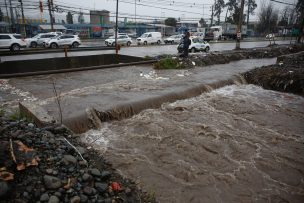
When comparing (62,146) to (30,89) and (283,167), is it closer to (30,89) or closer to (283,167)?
(283,167)

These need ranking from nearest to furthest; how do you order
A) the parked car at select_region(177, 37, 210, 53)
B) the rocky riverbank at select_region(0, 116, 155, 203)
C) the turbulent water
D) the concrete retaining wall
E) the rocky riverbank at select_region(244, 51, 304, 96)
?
the rocky riverbank at select_region(0, 116, 155, 203), the turbulent water, the rocky riverbank at select_region(244, 51, 304, 96), the concrete retaining wall, the parked car at select_region(177, 37, 210, 53)

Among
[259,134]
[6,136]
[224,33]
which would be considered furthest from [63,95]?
[224,33]

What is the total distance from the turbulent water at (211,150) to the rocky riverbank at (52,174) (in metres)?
1.17

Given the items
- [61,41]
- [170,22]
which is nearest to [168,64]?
[61,41]

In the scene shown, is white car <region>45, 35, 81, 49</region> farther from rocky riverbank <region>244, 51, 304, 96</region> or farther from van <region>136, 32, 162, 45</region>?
rocky riverbank <region>244, 51, 304, 96</region>

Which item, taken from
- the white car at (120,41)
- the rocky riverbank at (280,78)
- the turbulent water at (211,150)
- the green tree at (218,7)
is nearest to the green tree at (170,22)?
the green tree at (218,7)

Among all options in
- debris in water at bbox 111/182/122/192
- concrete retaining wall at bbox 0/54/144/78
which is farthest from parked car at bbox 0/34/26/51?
debris in water at bbox 111/182/122/192

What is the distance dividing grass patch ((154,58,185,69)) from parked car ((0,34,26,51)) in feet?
49.1

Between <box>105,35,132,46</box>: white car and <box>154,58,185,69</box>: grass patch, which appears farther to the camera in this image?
<box>105,35,132,46</box>: white car

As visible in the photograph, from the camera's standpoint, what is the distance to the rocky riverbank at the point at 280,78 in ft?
40.5

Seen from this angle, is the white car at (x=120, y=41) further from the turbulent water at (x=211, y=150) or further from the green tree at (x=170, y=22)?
the green tree at (x=170, y=22)

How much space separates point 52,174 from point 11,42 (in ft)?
76.1

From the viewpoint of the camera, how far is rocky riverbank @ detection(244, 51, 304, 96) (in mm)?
12344

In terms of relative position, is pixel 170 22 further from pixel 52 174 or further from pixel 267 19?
pixel 52 174
